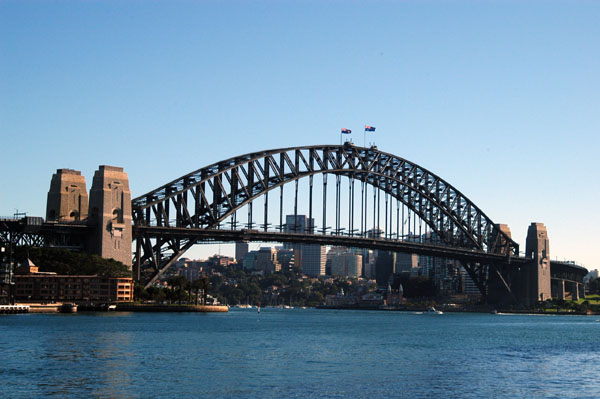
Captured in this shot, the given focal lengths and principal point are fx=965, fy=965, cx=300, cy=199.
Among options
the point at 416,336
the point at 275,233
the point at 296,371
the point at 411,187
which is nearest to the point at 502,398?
the point at 296,371

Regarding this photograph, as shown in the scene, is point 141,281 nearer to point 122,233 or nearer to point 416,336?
point 122,233

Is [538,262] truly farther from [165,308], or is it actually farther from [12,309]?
[12,309]

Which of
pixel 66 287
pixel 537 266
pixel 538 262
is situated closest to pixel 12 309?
pixel 66 287

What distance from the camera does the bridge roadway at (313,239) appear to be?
11894 centimetres

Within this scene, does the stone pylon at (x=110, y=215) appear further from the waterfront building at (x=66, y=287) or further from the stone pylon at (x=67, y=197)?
the waterfront building at (x=66, y=287)

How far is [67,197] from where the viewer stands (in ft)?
378

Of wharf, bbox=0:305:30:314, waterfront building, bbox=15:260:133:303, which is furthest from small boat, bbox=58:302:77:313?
wharf, bbox=0:305:30:314

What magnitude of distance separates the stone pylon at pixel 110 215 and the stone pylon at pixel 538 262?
290 feet

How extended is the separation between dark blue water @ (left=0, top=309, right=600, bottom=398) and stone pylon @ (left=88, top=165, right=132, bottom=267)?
2977 centimetres

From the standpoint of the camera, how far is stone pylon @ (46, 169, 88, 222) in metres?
115

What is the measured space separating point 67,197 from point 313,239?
34.7 m

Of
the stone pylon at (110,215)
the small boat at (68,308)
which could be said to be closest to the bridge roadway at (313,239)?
the stone pylon at (110,215)

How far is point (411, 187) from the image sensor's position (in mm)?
156875

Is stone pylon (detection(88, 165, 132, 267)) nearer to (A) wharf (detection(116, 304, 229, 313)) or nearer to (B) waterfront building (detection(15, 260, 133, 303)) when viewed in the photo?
(B) waterfront building (detection(15, 260, 133, 303))
